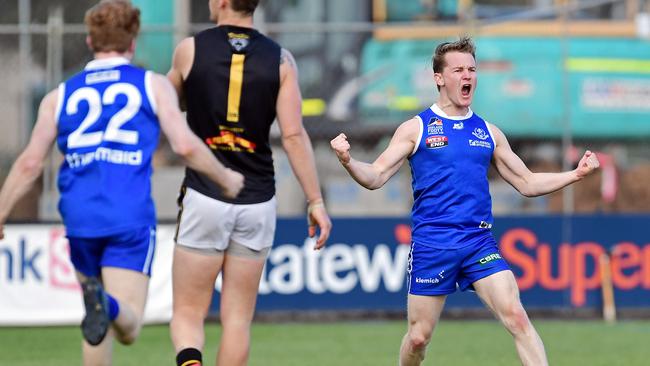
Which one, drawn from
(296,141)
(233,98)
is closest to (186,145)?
(233,98)

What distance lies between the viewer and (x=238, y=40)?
7.33 m

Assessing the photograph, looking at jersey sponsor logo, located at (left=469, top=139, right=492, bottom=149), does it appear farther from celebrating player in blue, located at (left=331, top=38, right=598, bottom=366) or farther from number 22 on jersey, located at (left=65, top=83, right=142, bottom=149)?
A: number 22 on jersey, located at (left=65, top=83, right=142, bottom=149)

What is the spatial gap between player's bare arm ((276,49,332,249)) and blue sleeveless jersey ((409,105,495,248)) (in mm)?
732

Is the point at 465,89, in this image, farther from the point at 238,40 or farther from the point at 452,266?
the point at 238,40

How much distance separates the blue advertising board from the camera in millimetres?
15234

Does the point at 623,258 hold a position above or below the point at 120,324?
below

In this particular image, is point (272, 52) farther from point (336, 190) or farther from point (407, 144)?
point (336, 190)

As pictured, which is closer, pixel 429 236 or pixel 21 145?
pixel 429 236

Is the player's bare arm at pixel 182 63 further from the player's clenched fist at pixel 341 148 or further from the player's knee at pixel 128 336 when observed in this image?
the player's knee at pixel 128 336

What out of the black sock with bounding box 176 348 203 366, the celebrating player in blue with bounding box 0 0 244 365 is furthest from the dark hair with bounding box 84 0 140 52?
the black sock with bounding box 176 348 203 366

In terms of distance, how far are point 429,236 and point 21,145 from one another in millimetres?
9203

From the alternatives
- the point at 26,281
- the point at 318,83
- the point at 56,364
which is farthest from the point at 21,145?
the point at 56,364

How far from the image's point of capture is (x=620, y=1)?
59.7 ft

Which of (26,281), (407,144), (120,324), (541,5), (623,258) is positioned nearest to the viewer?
(120,324)
